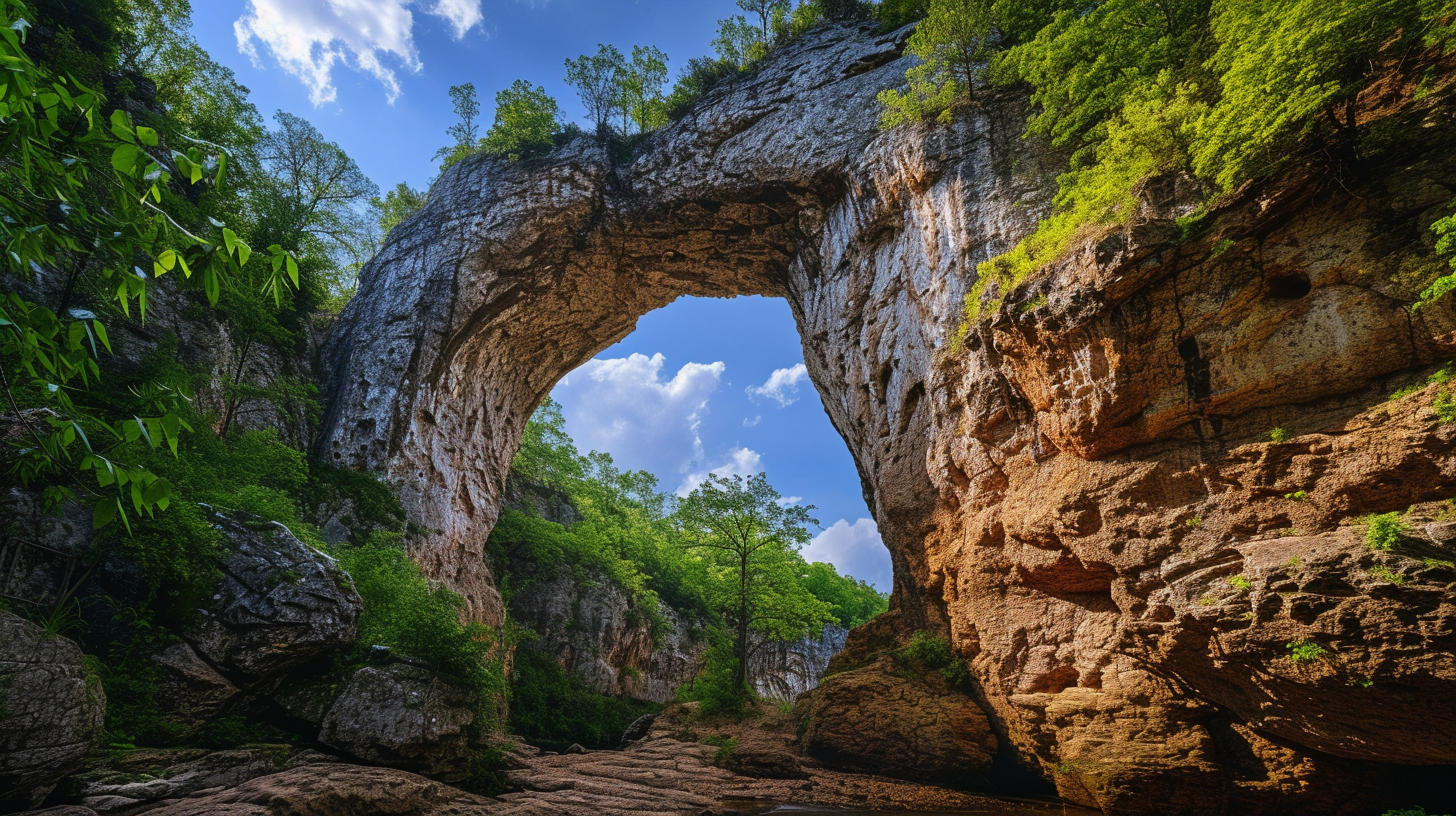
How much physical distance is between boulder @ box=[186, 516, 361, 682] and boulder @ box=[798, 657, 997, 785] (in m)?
8.98

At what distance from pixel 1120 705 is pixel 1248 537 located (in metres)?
2.90

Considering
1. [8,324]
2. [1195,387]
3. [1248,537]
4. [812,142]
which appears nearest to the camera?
[8,324]

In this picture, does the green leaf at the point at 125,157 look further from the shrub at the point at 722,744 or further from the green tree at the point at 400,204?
the green tree at the point at 400,204

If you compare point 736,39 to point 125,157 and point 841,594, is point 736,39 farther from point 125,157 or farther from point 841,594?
point 841,594

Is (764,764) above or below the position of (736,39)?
below

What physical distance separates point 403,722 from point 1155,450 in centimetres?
1091

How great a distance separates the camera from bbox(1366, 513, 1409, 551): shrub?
5.46 metres

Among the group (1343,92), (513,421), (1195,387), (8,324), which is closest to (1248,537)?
(1195,387)

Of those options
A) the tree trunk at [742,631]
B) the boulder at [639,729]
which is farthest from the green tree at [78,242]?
the boulder at [639,729]

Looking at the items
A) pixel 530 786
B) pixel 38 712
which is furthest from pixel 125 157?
pixel 530 786

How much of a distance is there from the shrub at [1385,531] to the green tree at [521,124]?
23.6 meters

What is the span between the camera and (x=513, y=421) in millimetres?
24188

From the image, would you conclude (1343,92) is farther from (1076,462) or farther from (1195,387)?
(1076,462)

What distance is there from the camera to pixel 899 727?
1122 cm
